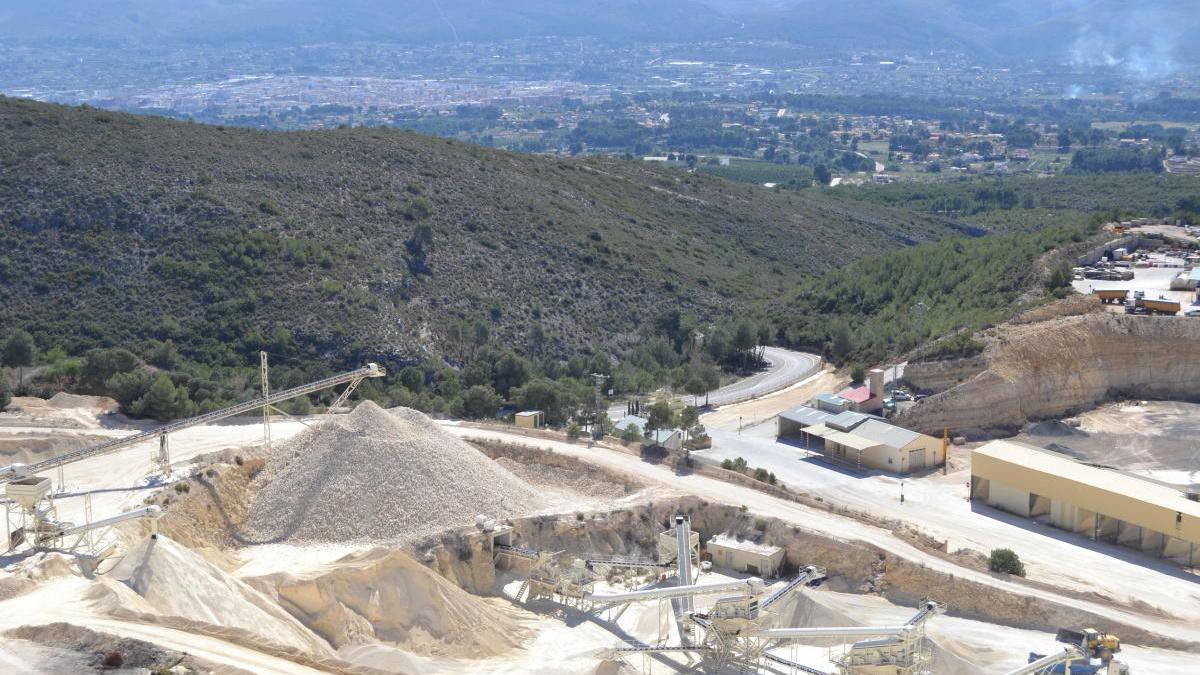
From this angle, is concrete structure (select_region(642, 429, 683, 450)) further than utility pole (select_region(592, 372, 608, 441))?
No

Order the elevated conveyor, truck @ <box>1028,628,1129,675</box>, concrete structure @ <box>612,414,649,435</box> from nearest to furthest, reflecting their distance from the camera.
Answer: truck @ <box>1028,628,1129,675</box> < the elevated conveyor < concrete structure @ <box>612,414,649,435</box>

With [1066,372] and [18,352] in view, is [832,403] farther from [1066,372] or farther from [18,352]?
[18,352]

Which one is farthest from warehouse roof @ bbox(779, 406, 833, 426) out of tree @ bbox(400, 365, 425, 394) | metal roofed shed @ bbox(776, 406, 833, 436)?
tree @ bbox(400, 365, 425, 394)

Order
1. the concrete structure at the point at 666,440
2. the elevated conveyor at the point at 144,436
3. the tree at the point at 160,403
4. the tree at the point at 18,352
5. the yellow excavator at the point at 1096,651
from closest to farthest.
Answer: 1. the yellow excavator at the point at 1096,651
2. the elevated conveyor at the point at 144,436
3. the tree at the point at 160,403
4. the concrete structure at the point at 666,440
5. the tree at the point at 18,352

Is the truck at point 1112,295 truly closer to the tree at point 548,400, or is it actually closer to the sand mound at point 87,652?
the tree at point 548,400

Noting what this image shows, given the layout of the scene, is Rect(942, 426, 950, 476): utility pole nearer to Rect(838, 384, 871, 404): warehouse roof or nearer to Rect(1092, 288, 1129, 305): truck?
Rect(838, 384, 871, 404): warehouse roof

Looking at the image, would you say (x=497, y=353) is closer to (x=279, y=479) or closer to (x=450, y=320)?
(x=450, y=320)

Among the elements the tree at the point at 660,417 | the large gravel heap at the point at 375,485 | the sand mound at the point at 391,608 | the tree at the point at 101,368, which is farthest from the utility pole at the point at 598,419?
the tree at the point at 101,368
